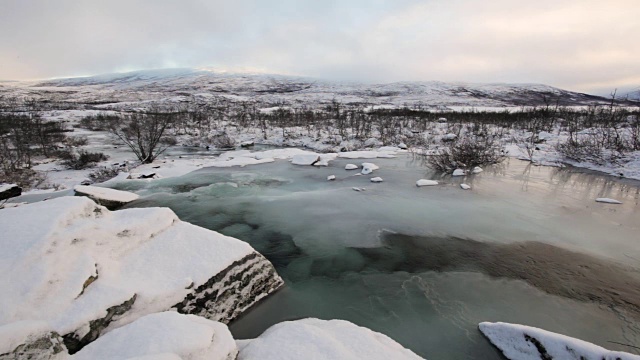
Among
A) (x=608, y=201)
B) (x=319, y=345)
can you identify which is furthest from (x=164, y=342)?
(x=608, y=201)

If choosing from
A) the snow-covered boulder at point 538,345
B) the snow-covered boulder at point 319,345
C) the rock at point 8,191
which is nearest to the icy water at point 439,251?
the snow-covered boulder at point 538,345

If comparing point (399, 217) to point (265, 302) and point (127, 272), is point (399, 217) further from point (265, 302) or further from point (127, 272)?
point (127, 272)

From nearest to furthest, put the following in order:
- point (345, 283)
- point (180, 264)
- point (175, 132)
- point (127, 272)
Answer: point (127, 272)
point (180, 264)
point (345, 283)
point (175, 132)

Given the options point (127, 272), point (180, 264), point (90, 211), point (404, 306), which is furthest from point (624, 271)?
point (90, 211)

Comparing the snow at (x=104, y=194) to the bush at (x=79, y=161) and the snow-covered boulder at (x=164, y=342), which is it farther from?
the snow-covered boulder at (x=164, y=342)

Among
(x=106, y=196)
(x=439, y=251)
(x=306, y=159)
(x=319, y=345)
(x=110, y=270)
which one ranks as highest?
(x=110, y=270)

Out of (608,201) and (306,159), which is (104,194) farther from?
(608,201)
